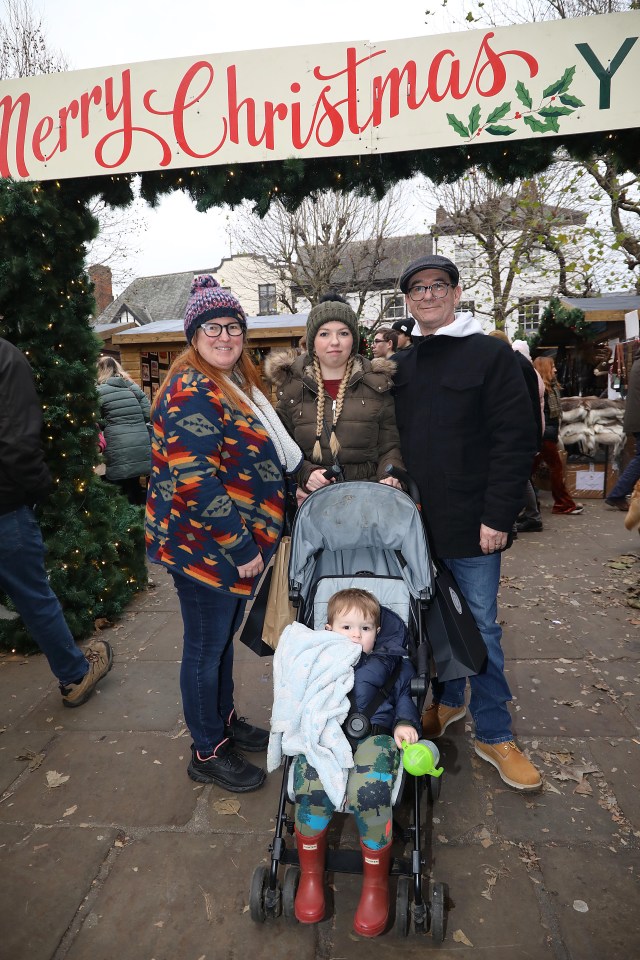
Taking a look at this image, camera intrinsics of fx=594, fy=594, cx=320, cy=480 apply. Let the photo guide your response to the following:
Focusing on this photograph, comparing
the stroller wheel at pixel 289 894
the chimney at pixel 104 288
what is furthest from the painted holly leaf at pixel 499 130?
the chimney at pixel 104 288

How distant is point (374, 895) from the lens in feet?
6.48

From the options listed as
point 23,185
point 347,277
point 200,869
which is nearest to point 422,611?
point 200,869

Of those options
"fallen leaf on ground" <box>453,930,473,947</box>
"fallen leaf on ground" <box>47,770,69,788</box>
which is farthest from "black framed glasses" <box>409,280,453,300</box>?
"fallen leaf on ground" <box>47,770,69,788</box>

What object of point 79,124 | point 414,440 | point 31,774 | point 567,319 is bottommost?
point 31,774

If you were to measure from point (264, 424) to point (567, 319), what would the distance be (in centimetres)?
886

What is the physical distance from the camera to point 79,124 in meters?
3.51

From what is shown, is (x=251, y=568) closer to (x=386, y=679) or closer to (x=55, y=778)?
(x=386, y=679)

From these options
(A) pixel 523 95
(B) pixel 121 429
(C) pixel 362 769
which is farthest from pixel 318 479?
(B) pixel 121 429

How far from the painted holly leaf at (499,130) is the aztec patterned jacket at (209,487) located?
212cm

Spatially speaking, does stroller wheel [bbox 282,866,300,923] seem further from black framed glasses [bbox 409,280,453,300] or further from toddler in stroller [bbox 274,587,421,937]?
black framed glasses [bbox 409,280,453,300]

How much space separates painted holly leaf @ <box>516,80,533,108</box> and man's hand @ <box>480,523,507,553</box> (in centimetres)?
230

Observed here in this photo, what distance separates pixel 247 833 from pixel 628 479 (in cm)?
678

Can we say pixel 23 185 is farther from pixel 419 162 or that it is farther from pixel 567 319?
pixel 567 319

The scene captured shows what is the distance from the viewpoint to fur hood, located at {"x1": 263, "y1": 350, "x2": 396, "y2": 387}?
9.26 feet
